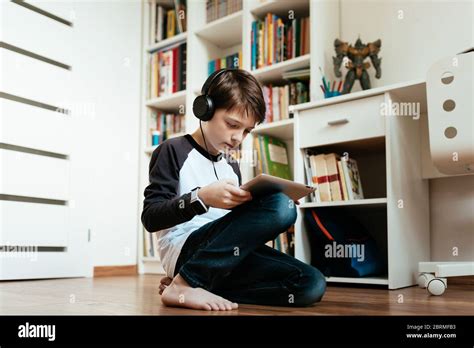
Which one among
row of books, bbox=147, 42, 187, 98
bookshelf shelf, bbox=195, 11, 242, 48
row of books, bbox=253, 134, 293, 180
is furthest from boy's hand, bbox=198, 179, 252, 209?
row of books, bbox=147, 42, 187, 98

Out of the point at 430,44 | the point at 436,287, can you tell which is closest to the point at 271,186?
the point at 436,287

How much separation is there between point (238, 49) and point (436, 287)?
1.87 meters

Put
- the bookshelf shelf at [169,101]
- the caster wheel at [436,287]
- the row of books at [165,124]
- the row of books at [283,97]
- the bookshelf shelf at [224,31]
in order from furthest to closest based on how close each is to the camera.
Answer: the row of books at [165,124]
the bookshelf shelf at [169,101]
the bookshelf shelf at [224,31]
the row of books at [283,97]
the caster wheel at [436,287]

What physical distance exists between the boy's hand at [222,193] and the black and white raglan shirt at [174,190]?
4 centimetres

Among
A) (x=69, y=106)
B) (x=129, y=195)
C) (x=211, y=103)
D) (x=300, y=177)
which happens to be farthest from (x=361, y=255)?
(x=69, y=106)

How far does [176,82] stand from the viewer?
2.96 meters

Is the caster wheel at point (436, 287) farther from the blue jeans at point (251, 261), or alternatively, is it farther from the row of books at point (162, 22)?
the row of books at point (162, 22)

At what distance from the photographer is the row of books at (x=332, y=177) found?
80.1 inches

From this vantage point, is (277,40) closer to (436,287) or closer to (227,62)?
(227,62)

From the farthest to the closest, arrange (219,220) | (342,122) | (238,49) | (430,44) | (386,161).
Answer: (238,49) → (430,44) → (342,122) → (386,161) → (219,220)

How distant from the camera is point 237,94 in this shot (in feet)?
4.26

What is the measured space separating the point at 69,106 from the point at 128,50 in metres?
0.60

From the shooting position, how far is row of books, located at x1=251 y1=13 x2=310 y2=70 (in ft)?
7.97
